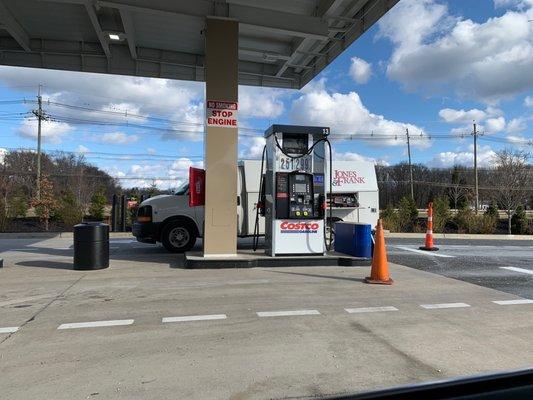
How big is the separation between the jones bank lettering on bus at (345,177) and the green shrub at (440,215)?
25.4 ft

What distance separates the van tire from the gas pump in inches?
119

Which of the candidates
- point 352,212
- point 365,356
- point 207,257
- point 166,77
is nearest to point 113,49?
point 166,77

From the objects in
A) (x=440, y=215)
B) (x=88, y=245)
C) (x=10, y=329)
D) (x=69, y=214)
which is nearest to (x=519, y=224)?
(x=440, y=215)

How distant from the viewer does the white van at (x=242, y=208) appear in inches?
507

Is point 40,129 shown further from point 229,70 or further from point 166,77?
point 229,70

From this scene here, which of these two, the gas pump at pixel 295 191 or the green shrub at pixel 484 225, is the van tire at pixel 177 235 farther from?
the green shrub at pixel 484 225

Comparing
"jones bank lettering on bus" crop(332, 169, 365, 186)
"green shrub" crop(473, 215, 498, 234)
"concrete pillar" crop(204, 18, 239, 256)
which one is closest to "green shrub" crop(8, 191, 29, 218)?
"jones bank lettering on bus" crop(332, 169, 365, 186)

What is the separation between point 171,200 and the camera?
510 inches

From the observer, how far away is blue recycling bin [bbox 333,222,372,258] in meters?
10.8

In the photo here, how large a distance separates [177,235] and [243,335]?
7.91 metres

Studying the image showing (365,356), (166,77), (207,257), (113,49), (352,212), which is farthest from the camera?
(352,212)

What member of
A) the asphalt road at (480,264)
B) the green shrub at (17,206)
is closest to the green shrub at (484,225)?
→ the asphalt road at (480,264)

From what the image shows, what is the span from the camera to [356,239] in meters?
10.9

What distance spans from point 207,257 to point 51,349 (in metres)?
Answer: 5.39
